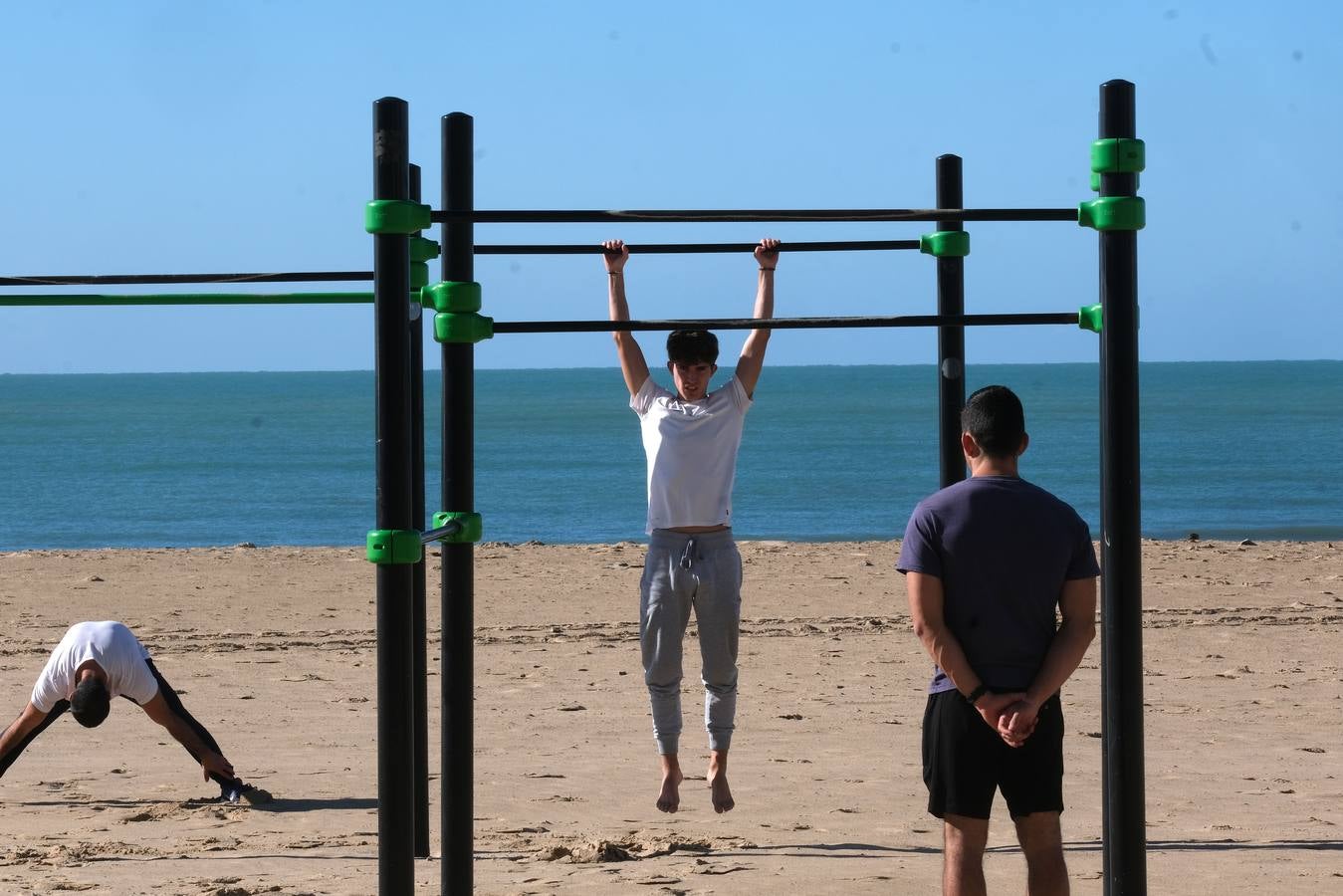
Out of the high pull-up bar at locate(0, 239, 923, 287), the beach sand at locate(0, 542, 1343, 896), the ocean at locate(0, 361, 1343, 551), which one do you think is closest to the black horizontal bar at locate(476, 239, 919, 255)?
the high pull-up bar at locate(0, 239, 923, 287)

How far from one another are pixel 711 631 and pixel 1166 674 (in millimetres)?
4504

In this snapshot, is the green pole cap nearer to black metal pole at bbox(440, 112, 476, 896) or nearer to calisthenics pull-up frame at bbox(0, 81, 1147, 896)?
calisthenics pull-up frame at bbox(0, 81, 1147, 896)

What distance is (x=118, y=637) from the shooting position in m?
6.06

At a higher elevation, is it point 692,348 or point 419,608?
point 692,348

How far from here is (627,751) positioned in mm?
6988

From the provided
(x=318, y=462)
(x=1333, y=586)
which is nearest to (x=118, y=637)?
(x=1333, y=586)

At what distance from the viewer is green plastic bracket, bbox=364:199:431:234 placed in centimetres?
366

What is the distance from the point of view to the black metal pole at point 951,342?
5.03 m

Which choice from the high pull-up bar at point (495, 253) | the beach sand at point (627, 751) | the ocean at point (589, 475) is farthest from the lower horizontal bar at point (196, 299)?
the ocean at point (589, 475)

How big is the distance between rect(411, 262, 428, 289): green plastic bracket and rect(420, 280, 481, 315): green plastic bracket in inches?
24.8

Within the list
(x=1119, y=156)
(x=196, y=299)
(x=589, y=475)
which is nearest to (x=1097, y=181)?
(x=1119, y=156)

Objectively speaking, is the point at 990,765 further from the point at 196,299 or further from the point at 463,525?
the point at 196,299

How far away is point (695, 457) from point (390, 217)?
1.50 meters

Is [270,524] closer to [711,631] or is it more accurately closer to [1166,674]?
[1166,674]
